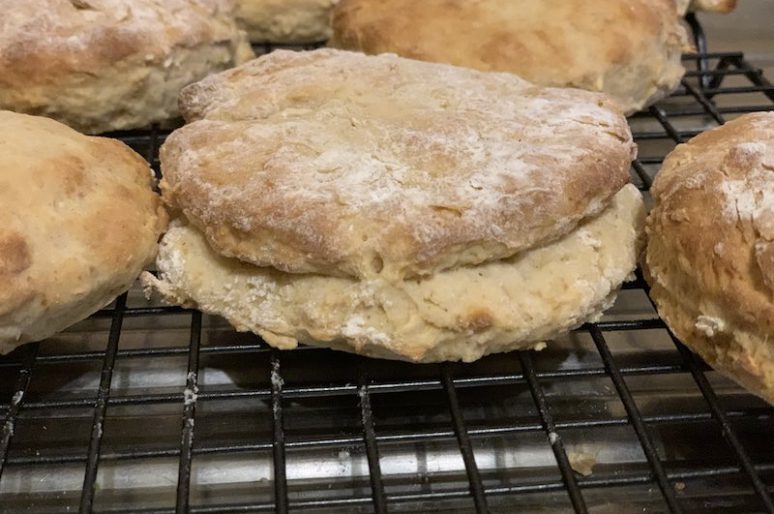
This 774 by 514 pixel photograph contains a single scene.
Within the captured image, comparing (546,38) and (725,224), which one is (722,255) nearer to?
(725,224)

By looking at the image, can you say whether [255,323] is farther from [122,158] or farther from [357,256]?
[122,158]

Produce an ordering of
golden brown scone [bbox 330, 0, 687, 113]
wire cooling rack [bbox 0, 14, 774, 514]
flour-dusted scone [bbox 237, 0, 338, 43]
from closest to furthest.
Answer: wire cooling rack [bbox 0, 14, 774, 514] < golden brown scone [bbox 330, 0, 687, 113] < flour-dusted scone [bbox 237, 0, 338, 43]

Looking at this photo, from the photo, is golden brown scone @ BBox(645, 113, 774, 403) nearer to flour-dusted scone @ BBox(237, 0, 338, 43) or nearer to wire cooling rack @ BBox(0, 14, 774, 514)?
wire cooling rack @ BBox(0, 14, 774, 514)

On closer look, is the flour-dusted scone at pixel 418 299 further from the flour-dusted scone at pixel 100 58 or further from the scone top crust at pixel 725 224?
the flour-dusted scone at pixel 100 58

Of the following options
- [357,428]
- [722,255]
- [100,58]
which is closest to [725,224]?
[722,255]

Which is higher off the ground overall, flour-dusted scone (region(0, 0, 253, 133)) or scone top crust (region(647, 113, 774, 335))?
scone top crust (region(647, 113, 774, 335))

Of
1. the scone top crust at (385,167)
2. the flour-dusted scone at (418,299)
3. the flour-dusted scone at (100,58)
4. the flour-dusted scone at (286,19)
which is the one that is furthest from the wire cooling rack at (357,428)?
the flour-dusted scone at (286,19)

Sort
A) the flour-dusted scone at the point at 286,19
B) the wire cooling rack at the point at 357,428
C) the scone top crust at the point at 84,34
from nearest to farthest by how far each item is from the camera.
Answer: the wire cooling rack at the point at 357,428 → the scone top crust at the point at 84,34 → the flour-dusted scone at the point at 286,19

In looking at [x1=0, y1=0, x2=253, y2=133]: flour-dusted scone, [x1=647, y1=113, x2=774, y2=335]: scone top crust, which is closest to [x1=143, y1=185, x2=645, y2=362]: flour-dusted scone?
[x1=647, y1=113, x2=774, y2=335]: scone top crust
